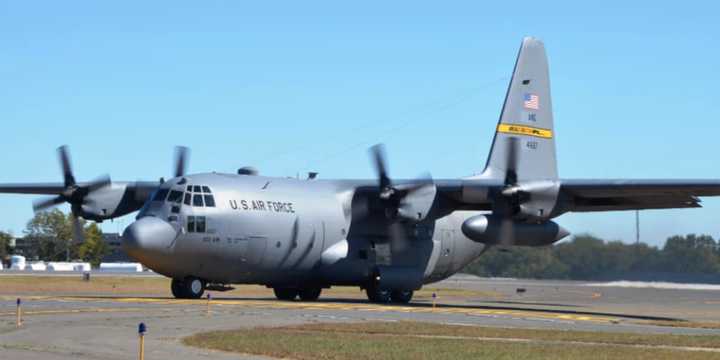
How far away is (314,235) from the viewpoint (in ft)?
126

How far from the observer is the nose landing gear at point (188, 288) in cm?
3622

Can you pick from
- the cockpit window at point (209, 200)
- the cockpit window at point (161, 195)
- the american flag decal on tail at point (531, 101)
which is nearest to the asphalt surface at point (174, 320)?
the cockpit window at point (209, 200)

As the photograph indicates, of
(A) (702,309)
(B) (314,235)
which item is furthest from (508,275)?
(B) (314,235)

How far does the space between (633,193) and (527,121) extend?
29.2 ft

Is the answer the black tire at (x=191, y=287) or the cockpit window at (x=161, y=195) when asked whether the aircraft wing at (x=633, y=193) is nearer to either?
the black tire at (x=191, y=287)

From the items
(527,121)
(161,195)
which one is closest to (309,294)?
(161,195)

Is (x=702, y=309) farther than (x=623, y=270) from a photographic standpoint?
No

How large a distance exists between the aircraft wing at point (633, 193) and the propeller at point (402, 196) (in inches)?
191

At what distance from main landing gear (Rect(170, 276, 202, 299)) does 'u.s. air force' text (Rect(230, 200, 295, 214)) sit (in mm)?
2938

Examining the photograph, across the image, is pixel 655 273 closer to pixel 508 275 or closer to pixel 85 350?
pixel 508 275

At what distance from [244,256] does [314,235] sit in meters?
3.14

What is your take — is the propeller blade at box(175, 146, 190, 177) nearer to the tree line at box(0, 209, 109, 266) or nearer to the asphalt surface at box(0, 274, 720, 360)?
the asphalt surface at box(0, 274, 720, 360)

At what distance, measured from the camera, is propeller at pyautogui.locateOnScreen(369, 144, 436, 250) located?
37.9 m

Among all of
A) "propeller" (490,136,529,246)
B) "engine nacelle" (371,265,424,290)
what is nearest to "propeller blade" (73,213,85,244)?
"engine nacelle" (371,265,424,290)
